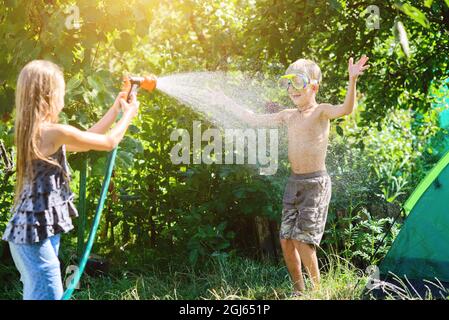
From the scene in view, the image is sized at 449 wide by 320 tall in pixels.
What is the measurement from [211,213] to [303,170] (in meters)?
0.90

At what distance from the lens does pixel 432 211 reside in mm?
3418

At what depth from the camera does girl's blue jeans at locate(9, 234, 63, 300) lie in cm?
253

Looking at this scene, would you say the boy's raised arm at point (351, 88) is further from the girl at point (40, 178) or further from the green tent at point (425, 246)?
the girl at point (40, 178)

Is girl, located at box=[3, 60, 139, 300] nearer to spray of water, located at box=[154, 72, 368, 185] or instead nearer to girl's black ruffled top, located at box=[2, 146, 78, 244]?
girl's black ruffled top, located at box=[2, 146, 78, 244]

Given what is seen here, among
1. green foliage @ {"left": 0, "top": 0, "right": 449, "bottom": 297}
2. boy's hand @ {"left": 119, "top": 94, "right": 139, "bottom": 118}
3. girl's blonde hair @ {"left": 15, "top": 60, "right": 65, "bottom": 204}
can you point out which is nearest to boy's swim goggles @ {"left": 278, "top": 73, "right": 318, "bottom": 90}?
green foliage @ {"left": 0, "top": 0, "right": 449, "bottom": 297}

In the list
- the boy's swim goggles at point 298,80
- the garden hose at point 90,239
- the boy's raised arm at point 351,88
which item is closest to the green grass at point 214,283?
the garden hose at point 90,239

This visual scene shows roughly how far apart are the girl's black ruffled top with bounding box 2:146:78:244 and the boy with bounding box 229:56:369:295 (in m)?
1.24

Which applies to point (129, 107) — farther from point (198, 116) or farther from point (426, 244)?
point (426, 244)

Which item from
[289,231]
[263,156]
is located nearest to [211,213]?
[263,156]

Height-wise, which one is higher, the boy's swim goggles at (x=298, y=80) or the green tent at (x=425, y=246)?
the boy's swim goggles at (x=298, y=80)

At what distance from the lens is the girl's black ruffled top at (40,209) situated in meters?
2.52

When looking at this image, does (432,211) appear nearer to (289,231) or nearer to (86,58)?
(289,231)

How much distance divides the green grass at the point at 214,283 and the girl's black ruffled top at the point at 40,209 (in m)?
0.89
